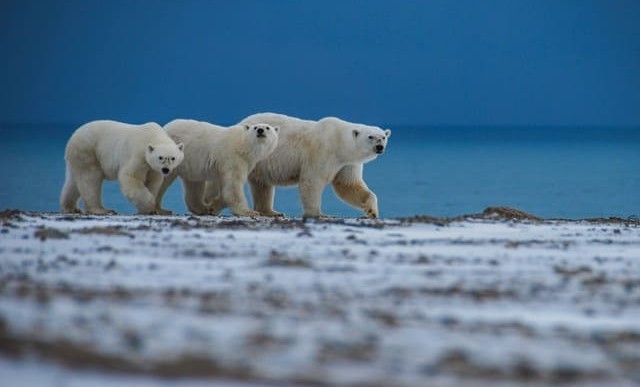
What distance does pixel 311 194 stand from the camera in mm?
13695

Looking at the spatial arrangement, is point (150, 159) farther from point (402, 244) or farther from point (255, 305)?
point (255, 305)

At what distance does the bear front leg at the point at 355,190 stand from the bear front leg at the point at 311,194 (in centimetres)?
55

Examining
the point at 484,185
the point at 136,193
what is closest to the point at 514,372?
the point at 136,193

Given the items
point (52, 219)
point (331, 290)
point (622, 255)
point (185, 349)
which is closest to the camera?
point (185, 349)

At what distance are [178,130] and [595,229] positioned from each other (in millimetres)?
4951

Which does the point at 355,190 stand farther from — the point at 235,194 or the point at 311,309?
the point at 311,309

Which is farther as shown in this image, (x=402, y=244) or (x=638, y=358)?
(x=402, y=244)

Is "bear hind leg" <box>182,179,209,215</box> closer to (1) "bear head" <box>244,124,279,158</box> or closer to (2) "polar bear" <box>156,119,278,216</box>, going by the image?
(2) "polar bear" <box>156,119,278,216</box>

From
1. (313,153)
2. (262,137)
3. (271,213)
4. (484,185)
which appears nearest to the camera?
(262,137)

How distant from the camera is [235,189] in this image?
12.8m

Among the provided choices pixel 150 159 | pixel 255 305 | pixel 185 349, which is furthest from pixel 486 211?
pixel 185 349

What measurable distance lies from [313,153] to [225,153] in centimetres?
122

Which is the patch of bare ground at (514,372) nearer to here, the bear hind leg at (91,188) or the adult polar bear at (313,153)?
the bear hind leg at (91,188)

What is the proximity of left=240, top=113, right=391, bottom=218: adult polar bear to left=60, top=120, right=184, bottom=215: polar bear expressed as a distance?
1390 millimetres
